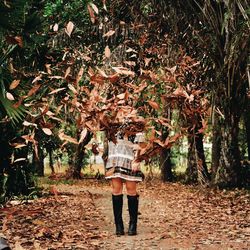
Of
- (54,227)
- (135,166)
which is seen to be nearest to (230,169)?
(54,227)

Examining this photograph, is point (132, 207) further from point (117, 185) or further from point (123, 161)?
point (123, 161)

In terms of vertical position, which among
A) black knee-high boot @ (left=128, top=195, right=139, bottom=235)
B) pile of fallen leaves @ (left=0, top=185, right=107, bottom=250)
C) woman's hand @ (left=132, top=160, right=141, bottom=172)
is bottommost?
pile of fallen leaves @ (left=0, top=185, right=107, bottom=250)

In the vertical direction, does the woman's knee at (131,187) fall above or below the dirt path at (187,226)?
above

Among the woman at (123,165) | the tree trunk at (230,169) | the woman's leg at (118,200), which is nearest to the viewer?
the woman at (123,165)

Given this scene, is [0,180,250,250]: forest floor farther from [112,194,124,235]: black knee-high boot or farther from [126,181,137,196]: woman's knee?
[126,181,137,196]: woman's knee

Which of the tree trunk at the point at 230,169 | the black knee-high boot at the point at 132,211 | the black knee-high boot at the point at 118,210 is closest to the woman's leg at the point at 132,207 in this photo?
the black knee-high boot at the point at 132,211

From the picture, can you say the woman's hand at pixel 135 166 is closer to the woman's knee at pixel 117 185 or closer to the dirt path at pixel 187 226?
the woman's knee at pixel 117 185

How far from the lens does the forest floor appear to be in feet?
19.8

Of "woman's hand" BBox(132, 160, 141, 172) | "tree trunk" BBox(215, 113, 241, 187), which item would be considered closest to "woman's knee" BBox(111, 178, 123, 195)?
"woman's hand" BBox(132, 160, 141, 172)

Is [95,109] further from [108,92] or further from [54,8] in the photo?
[54,8]

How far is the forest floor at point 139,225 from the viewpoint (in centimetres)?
602

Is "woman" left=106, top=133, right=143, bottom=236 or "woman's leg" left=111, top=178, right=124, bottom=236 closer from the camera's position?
"woman" left=106, top=133, right=143, bottom=236

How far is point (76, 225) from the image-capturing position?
7934mm

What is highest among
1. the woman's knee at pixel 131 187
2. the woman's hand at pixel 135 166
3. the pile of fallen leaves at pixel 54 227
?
the woman's hand at pixel 135 166
